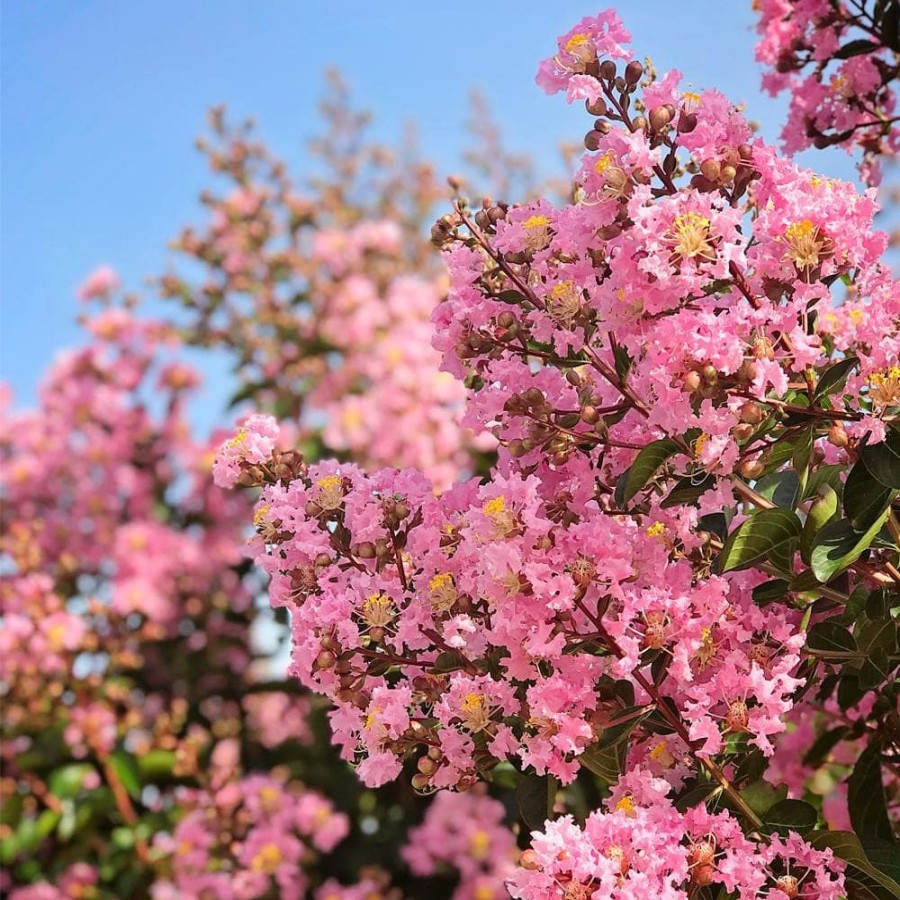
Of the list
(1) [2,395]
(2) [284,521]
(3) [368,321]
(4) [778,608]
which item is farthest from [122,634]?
(4) [778,608]

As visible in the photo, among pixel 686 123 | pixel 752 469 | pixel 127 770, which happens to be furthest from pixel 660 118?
pixel 127 770

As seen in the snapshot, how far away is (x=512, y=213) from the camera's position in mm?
1215

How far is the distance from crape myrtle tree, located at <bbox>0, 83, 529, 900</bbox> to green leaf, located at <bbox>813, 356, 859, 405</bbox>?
5.56 ft

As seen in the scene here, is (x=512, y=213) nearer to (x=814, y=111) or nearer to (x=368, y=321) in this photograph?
(x=814, y=111)

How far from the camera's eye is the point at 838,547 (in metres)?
1.06

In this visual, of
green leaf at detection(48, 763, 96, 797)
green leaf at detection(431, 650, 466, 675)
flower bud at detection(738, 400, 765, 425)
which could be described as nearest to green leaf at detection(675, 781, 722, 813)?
green leaf at detection(431, 650, 466, 675)

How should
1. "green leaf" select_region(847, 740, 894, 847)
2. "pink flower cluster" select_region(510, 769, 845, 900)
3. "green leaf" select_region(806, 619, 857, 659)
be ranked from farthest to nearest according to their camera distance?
1. "green leaf" select_region(847, 740, 894, 847)
2. "green leaf" select_region(806, 619, 857, 659)
3. "pink flower cluster" select_region(510, 769, 845, 900)

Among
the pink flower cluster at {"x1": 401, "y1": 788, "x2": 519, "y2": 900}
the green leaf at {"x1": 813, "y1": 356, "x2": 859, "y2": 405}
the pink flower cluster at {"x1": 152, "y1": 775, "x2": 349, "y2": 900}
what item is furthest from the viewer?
the pink flower cluster at {"x1": 401, "y1": 788, "x2": 519, "y2": 900}

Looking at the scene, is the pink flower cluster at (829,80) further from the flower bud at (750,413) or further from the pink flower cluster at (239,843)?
the pink flower cluster at (239,843)

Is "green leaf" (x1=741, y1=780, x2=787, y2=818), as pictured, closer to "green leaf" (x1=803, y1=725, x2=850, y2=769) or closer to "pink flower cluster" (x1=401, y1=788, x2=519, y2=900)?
"green leaf" (x1=803, y1=725, x2=850, y2=769)

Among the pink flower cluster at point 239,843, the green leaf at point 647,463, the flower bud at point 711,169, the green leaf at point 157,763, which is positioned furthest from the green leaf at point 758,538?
the green leaf at point 157,763

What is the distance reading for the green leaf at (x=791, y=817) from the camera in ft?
3.53

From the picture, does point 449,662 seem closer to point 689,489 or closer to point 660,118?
point 689,489

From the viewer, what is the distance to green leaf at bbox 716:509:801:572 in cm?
109
